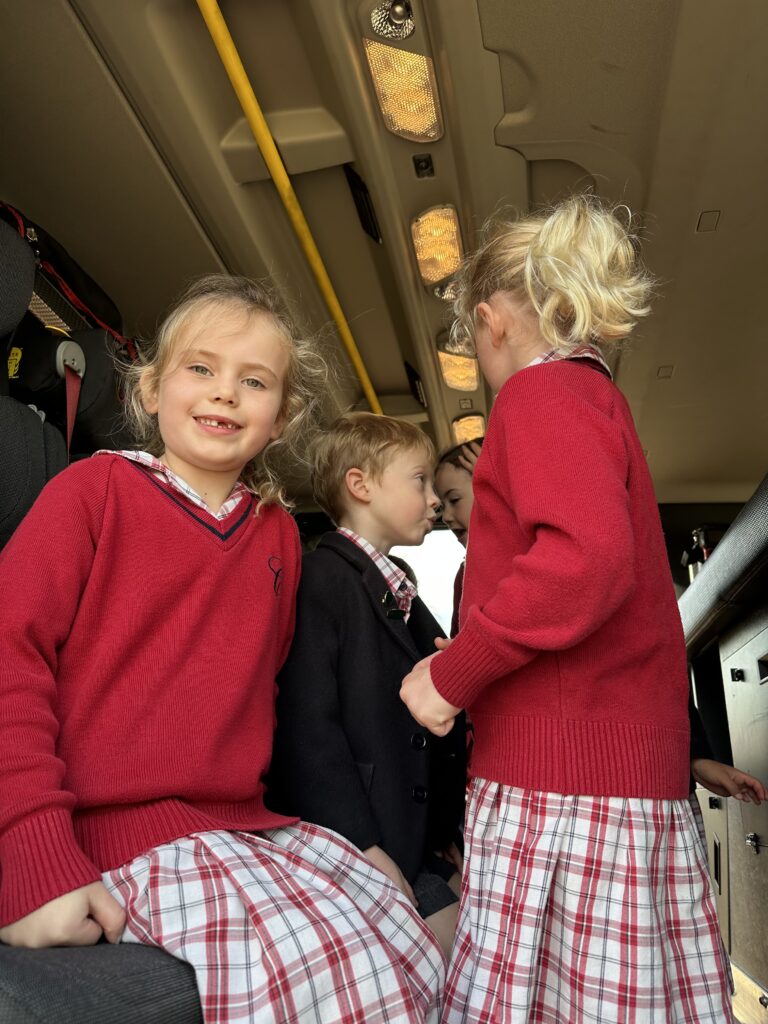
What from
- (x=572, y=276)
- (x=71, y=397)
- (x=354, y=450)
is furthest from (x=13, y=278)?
(x=572, y=276)

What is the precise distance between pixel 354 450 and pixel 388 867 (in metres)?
0.82

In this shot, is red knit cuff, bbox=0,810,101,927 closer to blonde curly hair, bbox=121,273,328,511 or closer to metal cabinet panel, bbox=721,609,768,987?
blonde curly hair, bbox=121,273,328,511

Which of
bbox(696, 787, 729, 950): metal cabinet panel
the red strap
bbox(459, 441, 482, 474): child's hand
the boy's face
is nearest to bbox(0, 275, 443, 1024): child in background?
the red strap

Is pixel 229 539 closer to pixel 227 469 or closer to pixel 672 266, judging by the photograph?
pixel 227 469

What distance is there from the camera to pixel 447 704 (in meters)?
1.03

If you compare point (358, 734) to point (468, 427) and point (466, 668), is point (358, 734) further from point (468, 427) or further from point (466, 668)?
point (468, 427)

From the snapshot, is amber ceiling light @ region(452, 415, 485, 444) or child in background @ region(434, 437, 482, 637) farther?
amber ceiling light @ region(452, 415, 485, 444)

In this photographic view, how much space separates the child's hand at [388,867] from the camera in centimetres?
119

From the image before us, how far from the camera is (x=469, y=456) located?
209 centimetres

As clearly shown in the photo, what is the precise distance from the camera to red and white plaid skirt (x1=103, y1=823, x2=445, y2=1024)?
78 centimetres

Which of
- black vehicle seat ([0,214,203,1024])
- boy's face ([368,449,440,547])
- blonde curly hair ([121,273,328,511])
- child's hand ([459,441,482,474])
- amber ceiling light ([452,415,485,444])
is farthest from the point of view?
amber ceiling light ([452,415,485,444])

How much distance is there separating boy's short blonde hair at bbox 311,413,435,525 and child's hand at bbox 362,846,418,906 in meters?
0.72

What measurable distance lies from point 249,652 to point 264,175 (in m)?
1.28

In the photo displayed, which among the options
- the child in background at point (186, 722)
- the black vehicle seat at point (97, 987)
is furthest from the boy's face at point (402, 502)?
the black vehicle seat at point (97, 987)
